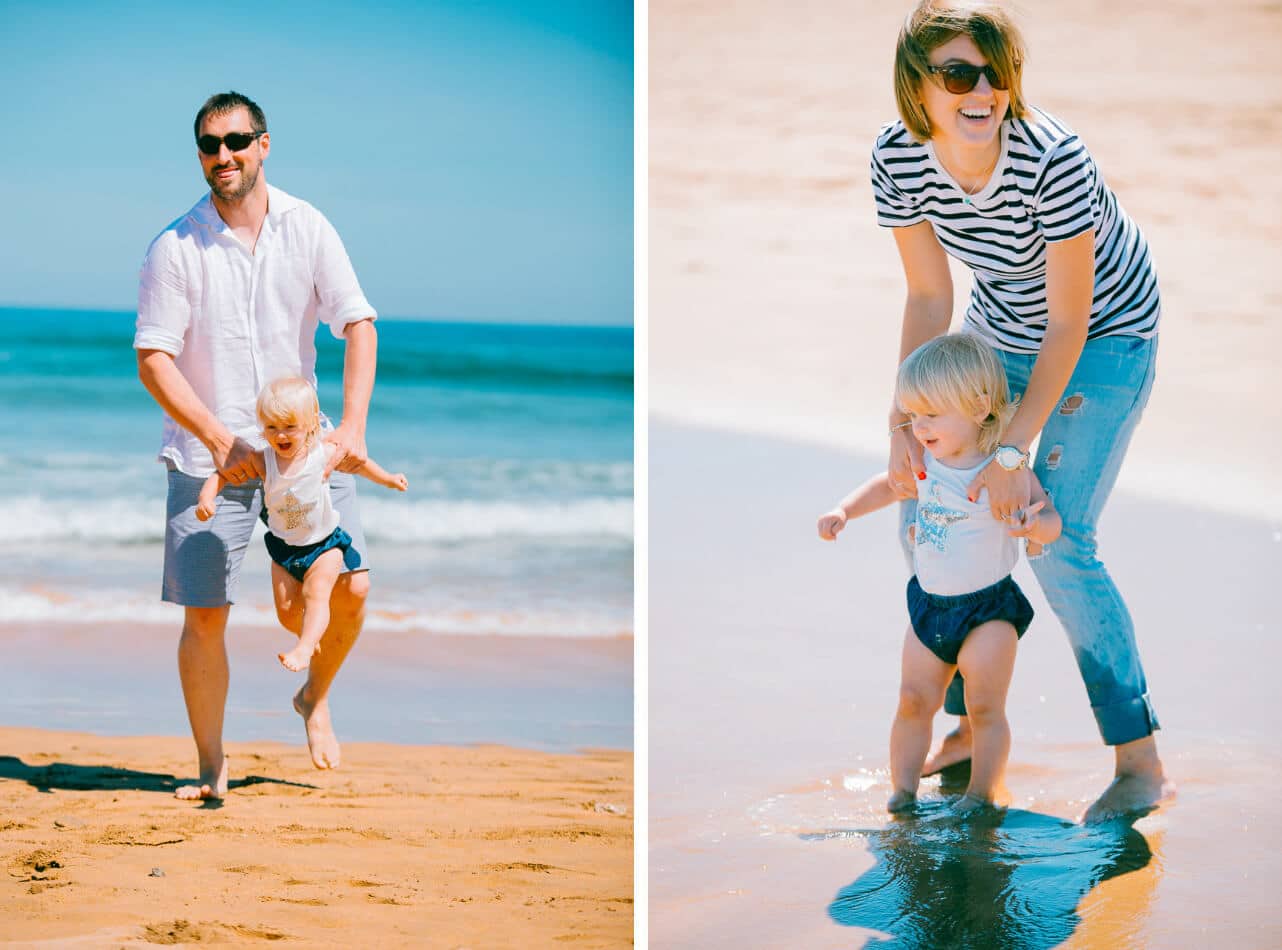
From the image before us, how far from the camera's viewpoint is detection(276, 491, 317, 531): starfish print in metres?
2.71

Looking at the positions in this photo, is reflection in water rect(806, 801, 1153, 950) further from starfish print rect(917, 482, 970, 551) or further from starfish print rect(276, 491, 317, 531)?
starfish print rect(276, 491, 317, 531)

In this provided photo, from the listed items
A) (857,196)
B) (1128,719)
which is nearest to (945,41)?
(1128,719)

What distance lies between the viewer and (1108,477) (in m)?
2.42

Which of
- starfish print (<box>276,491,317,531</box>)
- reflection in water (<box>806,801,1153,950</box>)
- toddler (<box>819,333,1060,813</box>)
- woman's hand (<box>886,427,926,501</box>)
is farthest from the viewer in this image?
starfish print (<box>276,491,317,531</box>)

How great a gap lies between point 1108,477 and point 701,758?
3.29ft

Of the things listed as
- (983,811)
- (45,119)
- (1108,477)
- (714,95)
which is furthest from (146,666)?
(714,95)

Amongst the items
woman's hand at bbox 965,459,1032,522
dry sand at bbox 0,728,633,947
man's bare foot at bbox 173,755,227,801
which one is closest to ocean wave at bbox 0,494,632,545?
dry sand at bbox 0,728,633,947

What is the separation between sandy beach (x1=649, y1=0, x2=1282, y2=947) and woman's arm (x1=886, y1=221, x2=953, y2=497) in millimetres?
607

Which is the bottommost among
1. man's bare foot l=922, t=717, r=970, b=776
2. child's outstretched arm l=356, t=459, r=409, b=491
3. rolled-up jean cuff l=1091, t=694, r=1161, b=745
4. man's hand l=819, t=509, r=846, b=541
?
man's bare foot l=922, t=717, r=970, b=776

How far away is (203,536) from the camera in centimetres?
274

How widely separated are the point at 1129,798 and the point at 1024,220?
101 cm

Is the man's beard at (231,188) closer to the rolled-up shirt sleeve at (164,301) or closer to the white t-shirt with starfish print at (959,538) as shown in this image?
the rolled-up shirt sleeve at (164,301)

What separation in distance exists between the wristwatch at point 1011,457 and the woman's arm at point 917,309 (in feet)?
0.62

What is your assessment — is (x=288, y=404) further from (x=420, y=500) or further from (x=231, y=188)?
(x=420, y=500)
